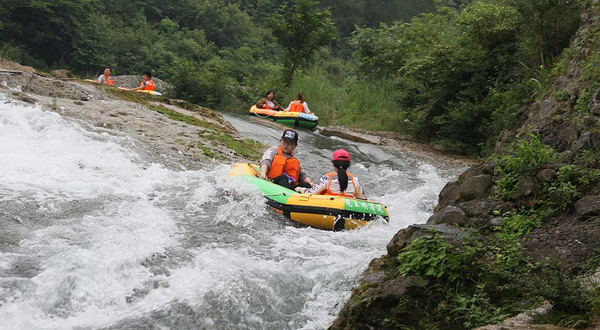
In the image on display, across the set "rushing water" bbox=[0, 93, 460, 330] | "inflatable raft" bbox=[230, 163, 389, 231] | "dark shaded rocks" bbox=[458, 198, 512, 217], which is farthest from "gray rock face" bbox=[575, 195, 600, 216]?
"inflatable raft" bbox=[230, 163, 389, 231]

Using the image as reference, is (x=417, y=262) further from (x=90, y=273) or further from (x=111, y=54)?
(x=111, y=54)

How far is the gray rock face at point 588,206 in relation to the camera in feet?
15.2

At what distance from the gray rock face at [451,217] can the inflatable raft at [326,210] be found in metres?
2.12

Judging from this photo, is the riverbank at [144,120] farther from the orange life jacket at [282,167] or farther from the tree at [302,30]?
the tree at [302,30]

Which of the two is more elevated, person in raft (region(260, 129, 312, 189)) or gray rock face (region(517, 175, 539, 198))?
gray rock face (region(517, 175, 539, 198))

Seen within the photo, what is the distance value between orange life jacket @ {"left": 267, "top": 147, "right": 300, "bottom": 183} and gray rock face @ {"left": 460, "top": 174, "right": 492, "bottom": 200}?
3594mm

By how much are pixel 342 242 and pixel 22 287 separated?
3.36 metres

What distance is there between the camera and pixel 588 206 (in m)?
4.70

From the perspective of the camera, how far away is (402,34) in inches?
973

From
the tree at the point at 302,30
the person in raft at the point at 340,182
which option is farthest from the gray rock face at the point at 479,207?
the tree at the point at 302,30

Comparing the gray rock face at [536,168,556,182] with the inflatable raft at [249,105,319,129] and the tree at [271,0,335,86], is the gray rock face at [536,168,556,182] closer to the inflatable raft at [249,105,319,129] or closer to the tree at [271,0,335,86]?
the inflatable raft at [249,105,319,129]

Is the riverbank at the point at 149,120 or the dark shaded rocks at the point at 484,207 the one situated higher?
the dark shaded rocks at the point at 484,207

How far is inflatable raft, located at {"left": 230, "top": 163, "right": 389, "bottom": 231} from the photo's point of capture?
7691 mm

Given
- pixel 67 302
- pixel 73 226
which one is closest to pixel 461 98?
pixel 73 226
